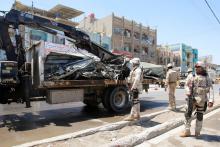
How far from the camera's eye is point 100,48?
34.9 ft

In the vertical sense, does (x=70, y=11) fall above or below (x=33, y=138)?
above

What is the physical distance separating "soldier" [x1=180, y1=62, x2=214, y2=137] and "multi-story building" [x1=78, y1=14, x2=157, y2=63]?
33912 mm

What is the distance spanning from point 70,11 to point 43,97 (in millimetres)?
35103

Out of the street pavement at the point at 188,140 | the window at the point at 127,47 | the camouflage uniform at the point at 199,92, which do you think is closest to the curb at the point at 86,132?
the street pavement at the point at 188,140

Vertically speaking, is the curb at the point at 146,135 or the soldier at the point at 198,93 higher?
the soldier at the point at 198,93

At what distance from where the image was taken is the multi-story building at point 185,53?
6381 centimetres

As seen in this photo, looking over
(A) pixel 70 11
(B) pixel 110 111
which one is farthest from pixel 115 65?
(A) pixel 70 11

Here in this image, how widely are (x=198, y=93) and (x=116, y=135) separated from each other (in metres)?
2.07

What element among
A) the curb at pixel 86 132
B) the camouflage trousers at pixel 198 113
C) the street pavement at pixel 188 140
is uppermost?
the camouflage trousers at pixel 198 113

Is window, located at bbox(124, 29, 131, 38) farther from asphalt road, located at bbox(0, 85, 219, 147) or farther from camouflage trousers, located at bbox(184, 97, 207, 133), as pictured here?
camouflage trousers, located at bbox(184, 97, 207, 133)

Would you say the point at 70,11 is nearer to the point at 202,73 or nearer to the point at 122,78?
the point at 122,78

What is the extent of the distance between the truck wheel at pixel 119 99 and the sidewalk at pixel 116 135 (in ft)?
5.78

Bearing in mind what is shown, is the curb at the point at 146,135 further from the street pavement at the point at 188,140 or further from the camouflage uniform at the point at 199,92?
the camouflage uniform at the point at 199,92

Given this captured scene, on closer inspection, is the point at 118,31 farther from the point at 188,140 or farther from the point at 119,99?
the point at 188,140
